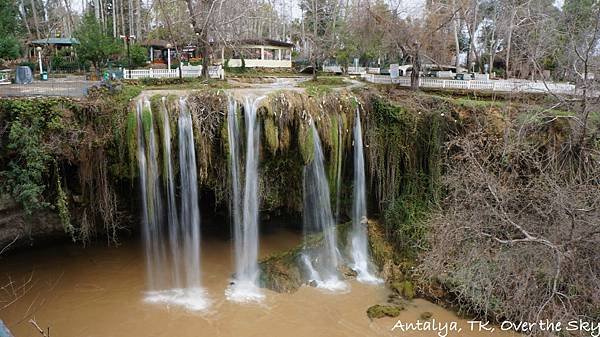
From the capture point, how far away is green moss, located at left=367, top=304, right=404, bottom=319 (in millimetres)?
11359

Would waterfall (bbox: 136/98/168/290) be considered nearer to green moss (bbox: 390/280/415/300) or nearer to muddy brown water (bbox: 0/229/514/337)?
muddy brown water (bbox: 0/229/514/337)

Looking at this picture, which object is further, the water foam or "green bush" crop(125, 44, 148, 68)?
"green bush" crop(125, 44, 148, 68)

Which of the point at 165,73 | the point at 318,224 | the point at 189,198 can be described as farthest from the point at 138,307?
the point at 165,73

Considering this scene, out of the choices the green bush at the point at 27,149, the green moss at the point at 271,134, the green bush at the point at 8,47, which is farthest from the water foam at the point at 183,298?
the green bush at the point at 8,47

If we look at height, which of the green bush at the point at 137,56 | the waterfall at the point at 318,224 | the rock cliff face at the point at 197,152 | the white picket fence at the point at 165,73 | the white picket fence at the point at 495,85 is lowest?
the waterfall at the point at 318,224

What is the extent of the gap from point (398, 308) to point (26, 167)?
9.85 m

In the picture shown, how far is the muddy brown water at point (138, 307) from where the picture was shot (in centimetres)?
1077

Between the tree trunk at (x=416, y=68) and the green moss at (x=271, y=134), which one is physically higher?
the tree trunk at (x=416, y=68)

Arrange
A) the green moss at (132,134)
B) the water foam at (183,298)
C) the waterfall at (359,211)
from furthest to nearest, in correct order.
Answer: the waterfall at (359,211)
the green moss at (132,134)
the water foam at (183,298)

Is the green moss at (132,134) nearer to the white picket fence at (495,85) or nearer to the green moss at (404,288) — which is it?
the green moss at (404,288)

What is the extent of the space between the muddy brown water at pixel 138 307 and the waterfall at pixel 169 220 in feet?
1.28

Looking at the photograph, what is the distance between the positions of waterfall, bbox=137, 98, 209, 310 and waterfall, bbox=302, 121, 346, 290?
3386 millimetres

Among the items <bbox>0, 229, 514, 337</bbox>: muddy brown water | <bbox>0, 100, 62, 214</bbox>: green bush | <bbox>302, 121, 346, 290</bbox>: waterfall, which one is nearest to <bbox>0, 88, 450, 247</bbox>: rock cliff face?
<bbox>0, 100, 62, 214</bbox>: green bush

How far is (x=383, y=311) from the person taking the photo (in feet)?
37.6
